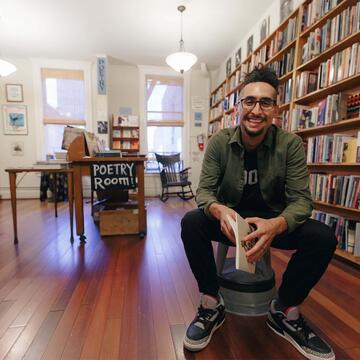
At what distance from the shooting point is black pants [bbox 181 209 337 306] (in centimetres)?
90

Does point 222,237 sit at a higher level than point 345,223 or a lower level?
higher

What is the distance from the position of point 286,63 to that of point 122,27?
240 cm

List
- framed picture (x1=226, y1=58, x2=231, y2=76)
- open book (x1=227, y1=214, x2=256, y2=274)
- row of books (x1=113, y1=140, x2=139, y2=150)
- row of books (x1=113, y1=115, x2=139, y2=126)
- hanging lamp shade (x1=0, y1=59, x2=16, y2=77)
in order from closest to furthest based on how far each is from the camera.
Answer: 1. open book (x1=227, y1=214, x2=256, y2=274)
2. hanging lamp shade (x1=0, y1=59, x2=16, y2=77)
3. framed picture (x1=226, y1=58, x2=231, y2=76)
4. row of books (x1=113, y1=115, x2=139, y2=126)
5. row of books (x1=113, y1=140, x2=139, y2=150)

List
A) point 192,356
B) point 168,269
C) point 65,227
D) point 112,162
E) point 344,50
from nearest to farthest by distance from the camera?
point 192,356 < point 168,269 < point 344,50 < point 112,162 < point 65,227

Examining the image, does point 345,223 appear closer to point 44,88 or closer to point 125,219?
point 125,219

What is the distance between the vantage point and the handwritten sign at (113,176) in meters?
2.08

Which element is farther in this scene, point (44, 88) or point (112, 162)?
point (44, 88)

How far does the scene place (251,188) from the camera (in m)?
1.13

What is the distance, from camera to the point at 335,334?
1000 millimetres

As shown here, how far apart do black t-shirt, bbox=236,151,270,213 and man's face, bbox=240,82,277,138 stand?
0.13m

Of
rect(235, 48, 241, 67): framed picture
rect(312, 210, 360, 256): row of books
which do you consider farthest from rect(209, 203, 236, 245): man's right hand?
rect(235, 48, 241, 67): framed picture

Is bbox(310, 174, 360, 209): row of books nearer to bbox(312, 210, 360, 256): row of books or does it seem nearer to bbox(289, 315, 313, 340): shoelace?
bbox(312, 210, 360, 256): row of books

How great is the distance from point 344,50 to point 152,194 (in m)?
3.93

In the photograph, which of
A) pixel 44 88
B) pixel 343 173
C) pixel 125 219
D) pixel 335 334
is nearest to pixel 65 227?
pixel 125 219
